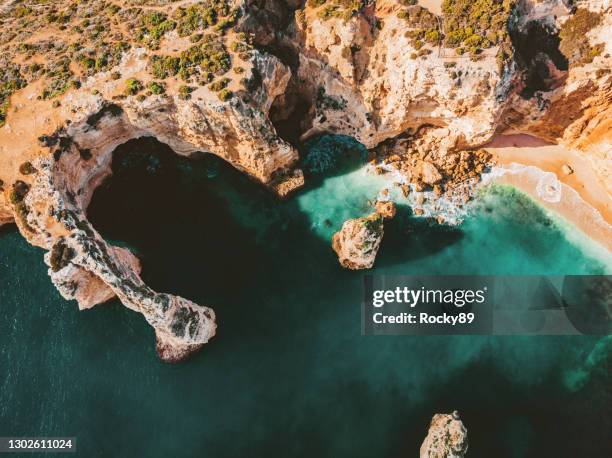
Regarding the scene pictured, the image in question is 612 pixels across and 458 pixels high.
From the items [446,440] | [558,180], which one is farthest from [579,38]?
[446,440]

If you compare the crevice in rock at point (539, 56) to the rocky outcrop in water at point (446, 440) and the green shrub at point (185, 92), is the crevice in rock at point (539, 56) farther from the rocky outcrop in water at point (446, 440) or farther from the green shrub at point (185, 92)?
the rocky outcrop in water at point (446, 440)

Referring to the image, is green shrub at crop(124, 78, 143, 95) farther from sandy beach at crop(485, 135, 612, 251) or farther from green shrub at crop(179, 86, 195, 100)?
sandy beach at crop(485, 135, 612, 251)

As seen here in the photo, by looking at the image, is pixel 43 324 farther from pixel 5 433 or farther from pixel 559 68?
pixel 559 68

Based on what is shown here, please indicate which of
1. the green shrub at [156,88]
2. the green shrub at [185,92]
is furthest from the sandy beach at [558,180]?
the green shrub at [156,88]

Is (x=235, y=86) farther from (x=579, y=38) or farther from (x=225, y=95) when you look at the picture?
(x=579, y=38)

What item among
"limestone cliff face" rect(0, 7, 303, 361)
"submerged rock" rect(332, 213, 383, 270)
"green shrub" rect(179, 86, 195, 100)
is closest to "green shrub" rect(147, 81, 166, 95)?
"limestone cliff face" rect(0, 7, 303, 361)

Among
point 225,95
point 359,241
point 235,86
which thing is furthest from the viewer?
point 359,241
